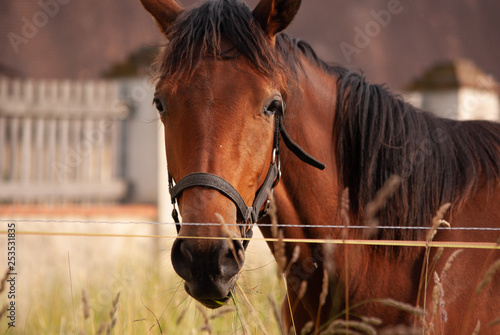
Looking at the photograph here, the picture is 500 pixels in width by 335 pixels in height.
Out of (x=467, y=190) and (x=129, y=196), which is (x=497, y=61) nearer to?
(x=129, y=196)

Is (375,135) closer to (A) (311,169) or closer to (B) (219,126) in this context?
(A) (311,169)

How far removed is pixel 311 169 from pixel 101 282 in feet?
12.9

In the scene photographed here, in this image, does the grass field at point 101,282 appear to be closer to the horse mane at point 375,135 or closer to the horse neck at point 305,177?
the horse neck at point 305,177

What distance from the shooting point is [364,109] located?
2598 millimetres

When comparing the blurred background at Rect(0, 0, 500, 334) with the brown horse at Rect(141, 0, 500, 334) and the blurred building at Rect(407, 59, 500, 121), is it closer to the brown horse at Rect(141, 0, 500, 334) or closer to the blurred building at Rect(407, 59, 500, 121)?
the blurred building at Rect(407, 59, 500, 121)

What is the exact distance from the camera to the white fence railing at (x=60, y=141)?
7156 mm

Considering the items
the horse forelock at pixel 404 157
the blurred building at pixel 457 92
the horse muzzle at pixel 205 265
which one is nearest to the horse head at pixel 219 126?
the horse muzzle at pixel 205 265

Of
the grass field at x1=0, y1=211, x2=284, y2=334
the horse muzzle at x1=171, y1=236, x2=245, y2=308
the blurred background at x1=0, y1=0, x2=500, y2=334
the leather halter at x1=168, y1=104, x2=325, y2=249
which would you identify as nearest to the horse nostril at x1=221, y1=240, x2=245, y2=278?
the horse muzzle at x1=171, y1=236, x2=245, y2=308

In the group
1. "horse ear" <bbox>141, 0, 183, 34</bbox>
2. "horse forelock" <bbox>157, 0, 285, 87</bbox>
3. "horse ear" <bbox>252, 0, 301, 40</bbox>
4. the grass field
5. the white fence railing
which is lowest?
the grass field

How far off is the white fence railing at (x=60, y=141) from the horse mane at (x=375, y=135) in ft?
17.6

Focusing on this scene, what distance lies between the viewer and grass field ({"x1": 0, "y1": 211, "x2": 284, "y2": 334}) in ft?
13.7

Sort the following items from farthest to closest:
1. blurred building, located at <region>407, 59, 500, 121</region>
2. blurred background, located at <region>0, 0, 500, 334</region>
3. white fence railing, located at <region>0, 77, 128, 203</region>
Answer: blurred building, located at <region>407, 59, 500, 121</region> < white fence railing, located at <region>0, 77, 128, 203</region> < blurred background, located at <region>0, 0, 500, 334</region>

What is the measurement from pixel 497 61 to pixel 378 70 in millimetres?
4513

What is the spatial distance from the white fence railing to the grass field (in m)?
0.85
